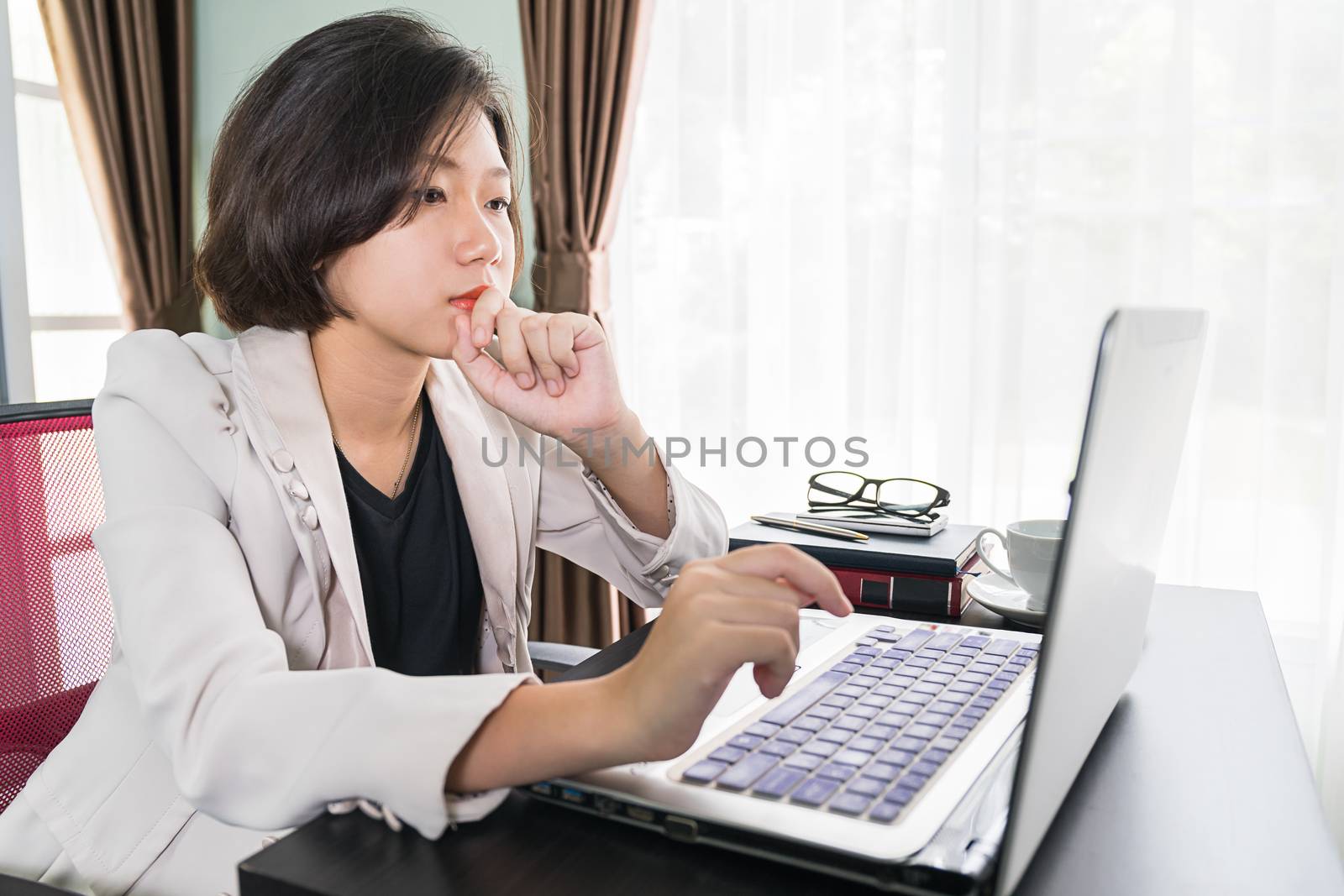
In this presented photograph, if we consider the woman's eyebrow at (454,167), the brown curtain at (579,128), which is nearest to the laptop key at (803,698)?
the woman's eyebrow at (454,167)

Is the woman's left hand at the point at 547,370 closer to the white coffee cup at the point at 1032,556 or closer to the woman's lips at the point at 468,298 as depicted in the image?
the woman's lips at the point at 468,298

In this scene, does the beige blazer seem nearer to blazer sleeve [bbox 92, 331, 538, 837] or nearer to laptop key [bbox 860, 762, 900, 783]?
blazer sleeve [bbox 92, 331, 538, 837]

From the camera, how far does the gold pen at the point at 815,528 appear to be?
1.20 metres

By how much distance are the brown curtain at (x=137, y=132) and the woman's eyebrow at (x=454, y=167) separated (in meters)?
2.07

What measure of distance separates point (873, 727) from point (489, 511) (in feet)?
1.85

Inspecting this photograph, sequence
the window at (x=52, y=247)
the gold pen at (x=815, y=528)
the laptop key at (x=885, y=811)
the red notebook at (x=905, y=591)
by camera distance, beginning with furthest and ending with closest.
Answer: the window at (x=52, y=247), the gold pen at (x=815, y=528), the red notebook at (x=905, y=591), the laptop key at (x=885, y=811)

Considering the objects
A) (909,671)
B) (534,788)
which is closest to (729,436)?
(909,671)

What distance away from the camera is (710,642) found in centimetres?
53

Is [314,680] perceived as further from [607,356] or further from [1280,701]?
[1280,701]

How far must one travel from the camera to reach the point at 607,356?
1.03 meters

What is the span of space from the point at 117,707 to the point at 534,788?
1.69ft

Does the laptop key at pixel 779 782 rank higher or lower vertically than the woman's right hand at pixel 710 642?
lower

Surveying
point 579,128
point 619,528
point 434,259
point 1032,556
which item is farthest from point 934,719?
point 579,128

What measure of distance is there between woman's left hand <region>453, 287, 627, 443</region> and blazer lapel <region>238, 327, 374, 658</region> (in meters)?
0.15
